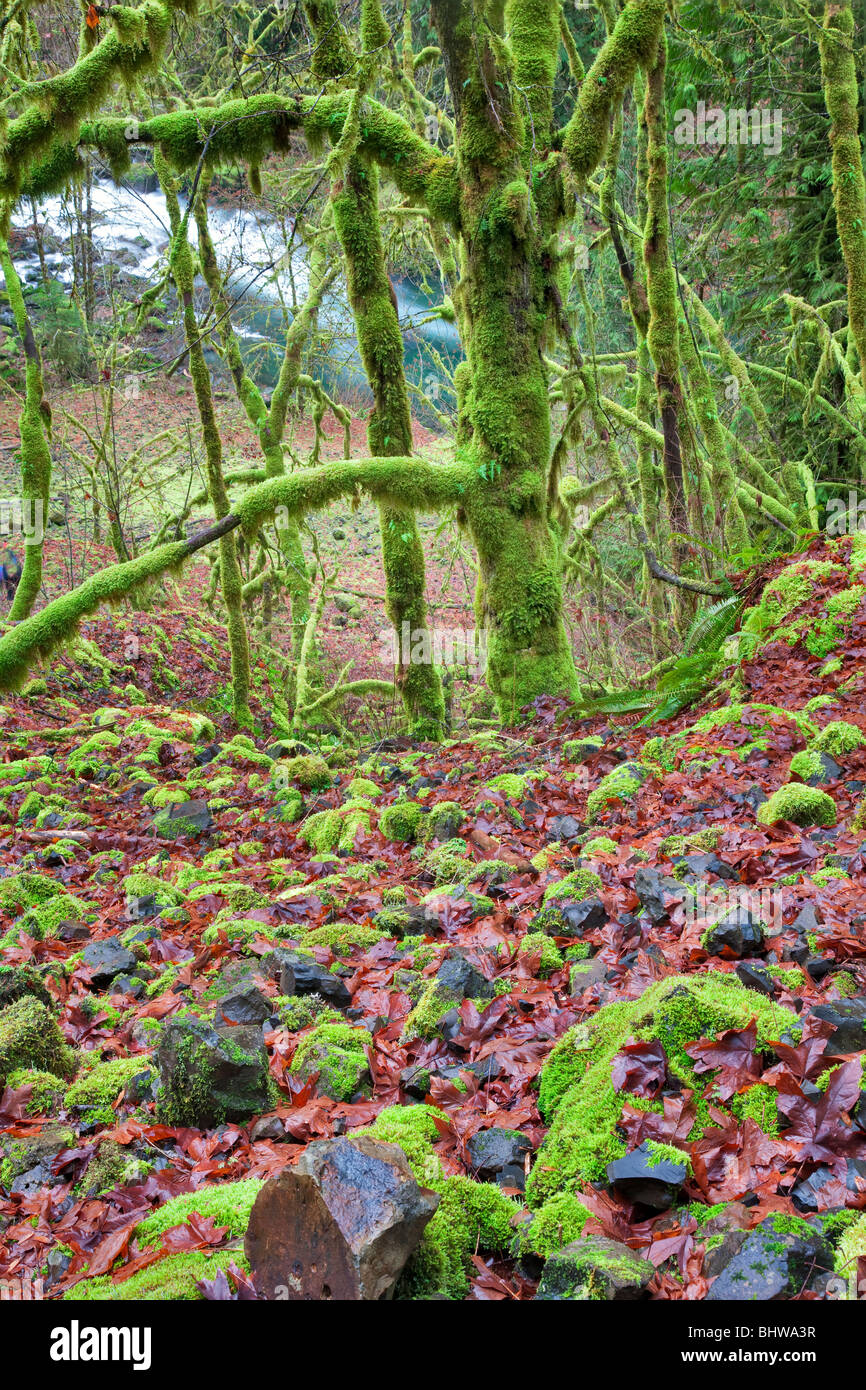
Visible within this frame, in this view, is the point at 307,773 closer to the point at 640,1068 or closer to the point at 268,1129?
the point at 268,1129

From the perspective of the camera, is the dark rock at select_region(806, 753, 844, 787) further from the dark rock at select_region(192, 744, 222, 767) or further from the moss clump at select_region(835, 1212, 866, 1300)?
the dark rock at select_region(192, 744, 222, 767)

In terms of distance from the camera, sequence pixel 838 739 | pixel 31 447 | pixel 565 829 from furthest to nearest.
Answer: pixel 31 447 < pixel 565 829 < pixel 838 739

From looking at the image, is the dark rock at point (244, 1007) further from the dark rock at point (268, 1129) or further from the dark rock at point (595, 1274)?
the dark rock at point (595, 1274)

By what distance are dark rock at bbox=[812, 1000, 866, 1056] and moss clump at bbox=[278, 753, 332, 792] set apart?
455cm

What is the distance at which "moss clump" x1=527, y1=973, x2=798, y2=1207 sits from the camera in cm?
176

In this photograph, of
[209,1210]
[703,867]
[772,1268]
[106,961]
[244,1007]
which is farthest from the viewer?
[106,961]

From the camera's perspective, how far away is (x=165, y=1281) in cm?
161

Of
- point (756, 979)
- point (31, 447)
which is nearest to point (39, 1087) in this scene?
point (756, 979)

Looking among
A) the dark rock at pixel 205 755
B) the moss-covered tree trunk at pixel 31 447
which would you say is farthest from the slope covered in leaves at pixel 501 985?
the moss-covered tree trunk at pixel 31 447

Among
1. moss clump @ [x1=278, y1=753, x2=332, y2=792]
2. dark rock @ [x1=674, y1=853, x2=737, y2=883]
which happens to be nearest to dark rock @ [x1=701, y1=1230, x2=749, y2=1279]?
dark rock @ [x1=674, y1=853, x2=737, y2=883]

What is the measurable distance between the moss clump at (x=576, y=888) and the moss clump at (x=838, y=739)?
A: 140cm

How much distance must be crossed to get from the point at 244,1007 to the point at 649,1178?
57.2 inches

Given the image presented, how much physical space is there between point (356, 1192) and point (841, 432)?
402 inches
